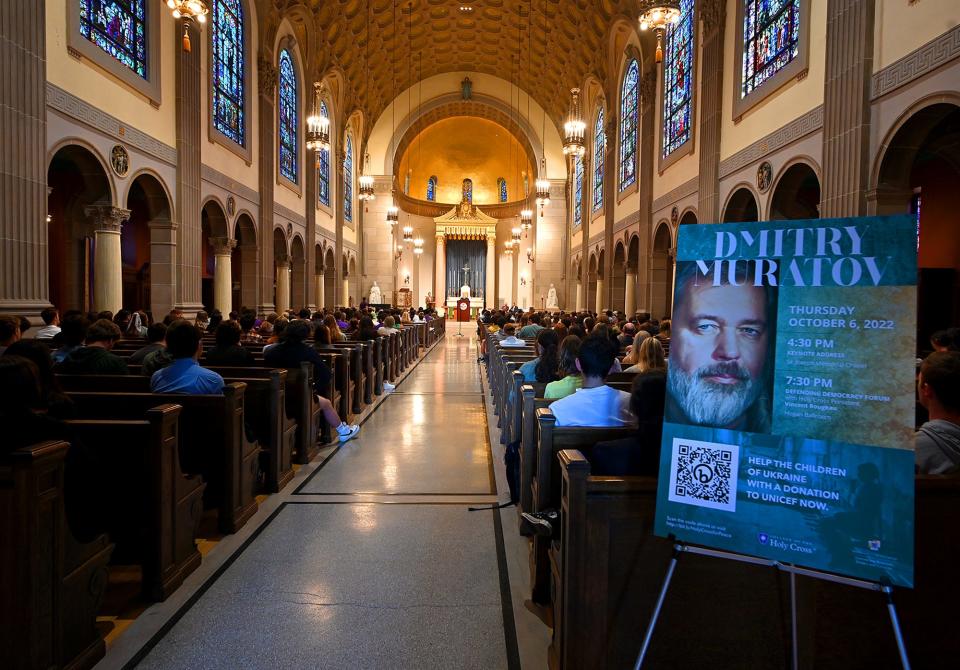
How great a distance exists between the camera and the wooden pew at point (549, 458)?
10.7 feet

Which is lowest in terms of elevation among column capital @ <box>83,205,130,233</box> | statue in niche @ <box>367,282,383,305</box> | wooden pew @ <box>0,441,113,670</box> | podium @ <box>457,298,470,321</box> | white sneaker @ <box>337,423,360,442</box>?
white sneaker @ <box>337,423,360,442</box>

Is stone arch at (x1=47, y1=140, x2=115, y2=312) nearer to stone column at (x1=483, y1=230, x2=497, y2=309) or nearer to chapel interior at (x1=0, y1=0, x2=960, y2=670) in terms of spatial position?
chapel interior at (x1=0, y1=0, x2=960, y2=670)

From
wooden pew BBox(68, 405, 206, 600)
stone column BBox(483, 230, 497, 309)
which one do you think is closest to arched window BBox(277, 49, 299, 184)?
wooden pew BBox(68, 405, 206, 600)

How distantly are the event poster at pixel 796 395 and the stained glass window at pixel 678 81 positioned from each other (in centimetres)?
1429

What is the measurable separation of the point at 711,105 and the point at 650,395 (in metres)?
12.7

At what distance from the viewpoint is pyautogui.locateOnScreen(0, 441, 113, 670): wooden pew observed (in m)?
2.23

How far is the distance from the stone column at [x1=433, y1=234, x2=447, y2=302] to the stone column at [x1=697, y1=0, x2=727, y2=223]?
26327 mm

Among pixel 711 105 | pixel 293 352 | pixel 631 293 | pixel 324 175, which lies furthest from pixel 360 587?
pixel 324 175

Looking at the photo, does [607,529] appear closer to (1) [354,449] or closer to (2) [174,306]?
(1) [354,449]

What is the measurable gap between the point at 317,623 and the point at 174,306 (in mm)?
11253

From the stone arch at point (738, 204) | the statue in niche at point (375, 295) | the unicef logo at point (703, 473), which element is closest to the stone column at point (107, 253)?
the unicef logo at point (703, 473)

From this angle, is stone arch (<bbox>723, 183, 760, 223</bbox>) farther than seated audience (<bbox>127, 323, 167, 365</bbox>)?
Yes

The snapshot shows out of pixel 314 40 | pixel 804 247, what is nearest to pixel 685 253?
pixel 804 247

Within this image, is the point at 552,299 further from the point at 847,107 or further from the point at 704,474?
the point at 704,474
